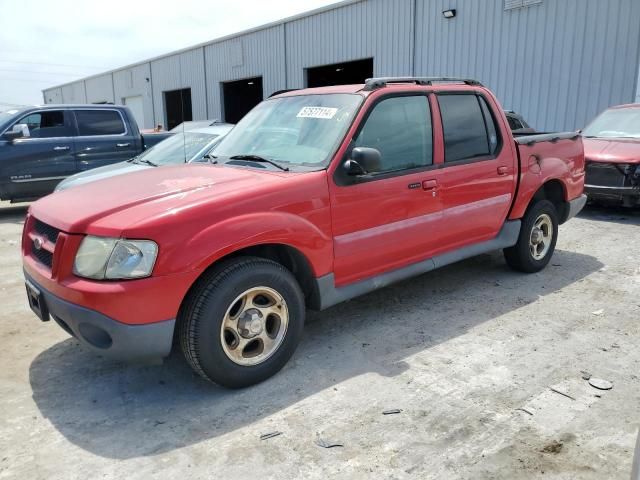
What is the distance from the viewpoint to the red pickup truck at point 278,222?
9.32 ft

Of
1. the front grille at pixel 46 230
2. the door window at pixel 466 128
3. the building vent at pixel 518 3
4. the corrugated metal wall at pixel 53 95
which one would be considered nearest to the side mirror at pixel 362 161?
the door window at pixel 466 128

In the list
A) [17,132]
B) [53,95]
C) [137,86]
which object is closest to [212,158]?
[17,132]

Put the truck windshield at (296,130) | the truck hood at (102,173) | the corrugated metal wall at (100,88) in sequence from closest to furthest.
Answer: the truck windshield at (296,130), the truck hood at (102,173), the corrugated metal wall at (100,88)

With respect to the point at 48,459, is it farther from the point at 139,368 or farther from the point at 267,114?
the point at 267,114

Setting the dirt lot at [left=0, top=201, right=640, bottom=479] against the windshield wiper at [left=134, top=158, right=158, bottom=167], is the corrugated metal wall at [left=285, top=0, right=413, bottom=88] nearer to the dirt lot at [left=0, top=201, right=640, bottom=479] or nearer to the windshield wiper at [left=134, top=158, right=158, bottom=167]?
the windshield wiper at [left=134, top=158, right=158, bottom=167]

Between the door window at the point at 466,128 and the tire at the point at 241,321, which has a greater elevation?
the door window at the point at 466,128

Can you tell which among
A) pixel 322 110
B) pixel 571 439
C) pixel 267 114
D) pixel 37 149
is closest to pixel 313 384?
pixel 571 439

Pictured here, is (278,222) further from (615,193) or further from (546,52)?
(546,52)

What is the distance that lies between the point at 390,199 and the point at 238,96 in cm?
2329

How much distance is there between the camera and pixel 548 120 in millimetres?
12484

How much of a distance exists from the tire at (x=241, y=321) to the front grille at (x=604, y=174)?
6.70 meters

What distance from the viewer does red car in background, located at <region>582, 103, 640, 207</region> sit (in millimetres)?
7988

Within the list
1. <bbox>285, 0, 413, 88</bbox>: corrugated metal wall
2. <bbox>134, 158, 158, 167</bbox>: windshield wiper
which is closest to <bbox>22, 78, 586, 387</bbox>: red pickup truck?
<bbox>134, 158, 158, 167</bbox>: windshield wiper

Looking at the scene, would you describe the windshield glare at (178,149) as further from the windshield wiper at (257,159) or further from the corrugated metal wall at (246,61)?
the corrugated metal wall at (246,61)
